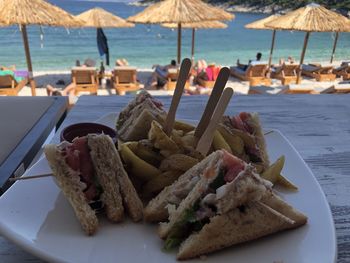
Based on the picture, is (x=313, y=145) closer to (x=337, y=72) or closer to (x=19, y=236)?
(x=19, y=236)

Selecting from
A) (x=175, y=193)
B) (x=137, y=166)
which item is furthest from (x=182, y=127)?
(x=175, y=193)

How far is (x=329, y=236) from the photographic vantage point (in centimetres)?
108

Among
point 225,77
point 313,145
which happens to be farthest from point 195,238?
point 313,145

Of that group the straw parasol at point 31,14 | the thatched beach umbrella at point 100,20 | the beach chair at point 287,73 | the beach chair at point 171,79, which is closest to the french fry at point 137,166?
the straw parasol at point 31,14

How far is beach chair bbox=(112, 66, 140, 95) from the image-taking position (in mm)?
11344

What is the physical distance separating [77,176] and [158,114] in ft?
1.80

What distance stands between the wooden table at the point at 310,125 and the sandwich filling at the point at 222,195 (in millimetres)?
374

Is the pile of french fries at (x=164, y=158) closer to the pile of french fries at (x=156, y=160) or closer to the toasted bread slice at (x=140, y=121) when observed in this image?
the pile of french fries at (x=156, y=160)

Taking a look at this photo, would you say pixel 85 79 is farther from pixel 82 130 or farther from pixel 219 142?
pixel 219 142

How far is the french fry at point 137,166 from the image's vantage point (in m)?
1.32

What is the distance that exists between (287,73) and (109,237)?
1440 cm

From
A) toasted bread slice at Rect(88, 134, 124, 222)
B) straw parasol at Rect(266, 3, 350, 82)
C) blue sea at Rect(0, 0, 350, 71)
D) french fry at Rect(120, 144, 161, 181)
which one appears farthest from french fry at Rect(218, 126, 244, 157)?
blue sea at Rect(0, 0, 350, 71)

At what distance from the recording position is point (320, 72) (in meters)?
15.1

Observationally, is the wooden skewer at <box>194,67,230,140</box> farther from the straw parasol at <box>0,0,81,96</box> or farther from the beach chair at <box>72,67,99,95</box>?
the beach chair at <box>72,67,99,95</box>
